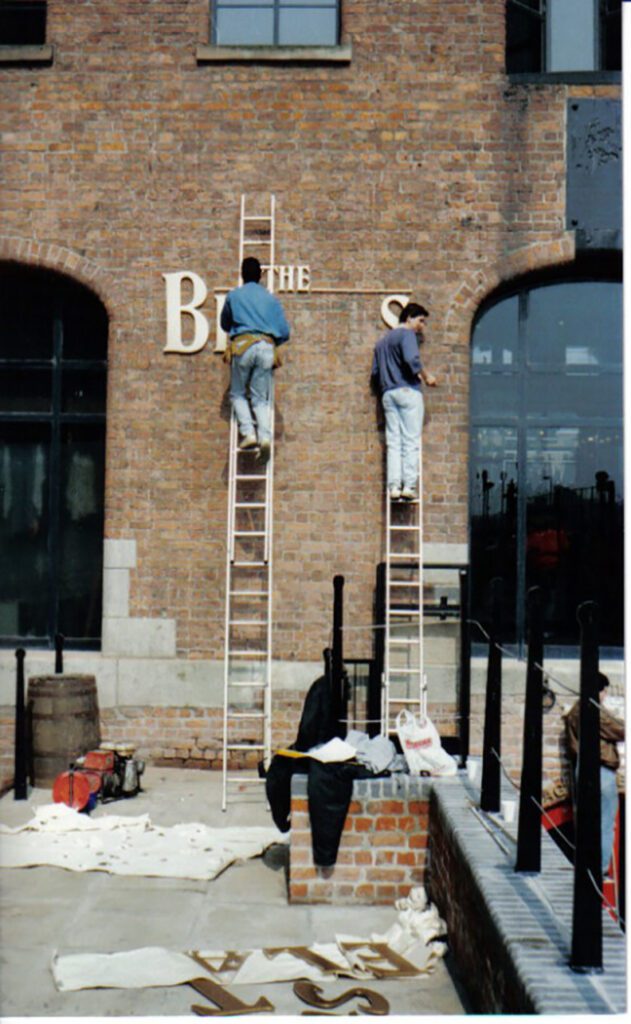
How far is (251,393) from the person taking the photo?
9180mm

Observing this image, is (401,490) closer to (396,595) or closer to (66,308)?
(396,595)

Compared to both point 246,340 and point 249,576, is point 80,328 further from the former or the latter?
point 249,576

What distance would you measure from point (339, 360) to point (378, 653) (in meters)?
2.45

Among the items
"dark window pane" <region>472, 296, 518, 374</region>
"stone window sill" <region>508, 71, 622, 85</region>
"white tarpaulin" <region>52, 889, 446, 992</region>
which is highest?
"stone window sill" <region>508, 71, 622, 85</region>

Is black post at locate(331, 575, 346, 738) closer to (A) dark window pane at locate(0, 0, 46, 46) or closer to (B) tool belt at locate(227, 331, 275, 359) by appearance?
(B) tool belt at locate(227, 331, 275, 359)

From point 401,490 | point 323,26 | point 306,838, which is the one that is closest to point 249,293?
point 401,490

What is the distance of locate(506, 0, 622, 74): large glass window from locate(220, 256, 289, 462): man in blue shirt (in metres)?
3.06

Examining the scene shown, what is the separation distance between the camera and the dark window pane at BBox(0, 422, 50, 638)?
33.2 ft

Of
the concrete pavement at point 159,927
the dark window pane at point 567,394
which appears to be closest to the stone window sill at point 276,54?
the dark window pane at point 567,394

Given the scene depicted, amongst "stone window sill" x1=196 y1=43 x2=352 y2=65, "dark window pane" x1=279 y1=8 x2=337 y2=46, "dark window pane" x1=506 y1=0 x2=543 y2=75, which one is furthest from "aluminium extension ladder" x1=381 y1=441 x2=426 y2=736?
"dark window pane" x1=279 y1=8 x2=337 y2=46

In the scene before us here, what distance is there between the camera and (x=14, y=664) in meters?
9.62

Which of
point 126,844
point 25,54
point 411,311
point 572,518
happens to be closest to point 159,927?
point 126,844

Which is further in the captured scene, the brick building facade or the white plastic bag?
the brick building facade

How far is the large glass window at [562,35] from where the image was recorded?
32.0 ft
